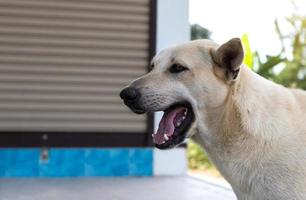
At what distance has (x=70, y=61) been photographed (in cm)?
675

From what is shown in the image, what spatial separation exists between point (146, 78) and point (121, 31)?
14.2ft

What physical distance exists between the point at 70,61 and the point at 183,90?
435 cm

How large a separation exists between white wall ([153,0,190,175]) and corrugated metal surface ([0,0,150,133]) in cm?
17

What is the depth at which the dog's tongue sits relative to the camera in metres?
2.57

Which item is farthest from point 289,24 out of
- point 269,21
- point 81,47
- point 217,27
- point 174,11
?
point 81,47

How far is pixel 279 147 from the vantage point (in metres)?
2.39

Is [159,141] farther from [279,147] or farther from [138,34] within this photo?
[138,34]

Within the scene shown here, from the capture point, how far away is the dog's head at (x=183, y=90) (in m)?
2.51

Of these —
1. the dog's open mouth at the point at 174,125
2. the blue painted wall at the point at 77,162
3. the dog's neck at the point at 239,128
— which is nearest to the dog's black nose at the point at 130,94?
the dog's open mouth at the point at 174,125

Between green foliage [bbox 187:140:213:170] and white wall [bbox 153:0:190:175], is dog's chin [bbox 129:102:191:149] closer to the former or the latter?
white wall [bbox 153:0:190:175]

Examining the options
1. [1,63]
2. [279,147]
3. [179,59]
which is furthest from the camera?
[1,63]

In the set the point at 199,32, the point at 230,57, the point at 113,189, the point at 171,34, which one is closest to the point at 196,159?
the point at 199,32

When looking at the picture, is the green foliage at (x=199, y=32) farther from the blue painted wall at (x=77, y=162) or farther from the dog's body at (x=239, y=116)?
the dog's body at (x=239, y=116)

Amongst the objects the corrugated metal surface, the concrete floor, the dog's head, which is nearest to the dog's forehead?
the dog's head
